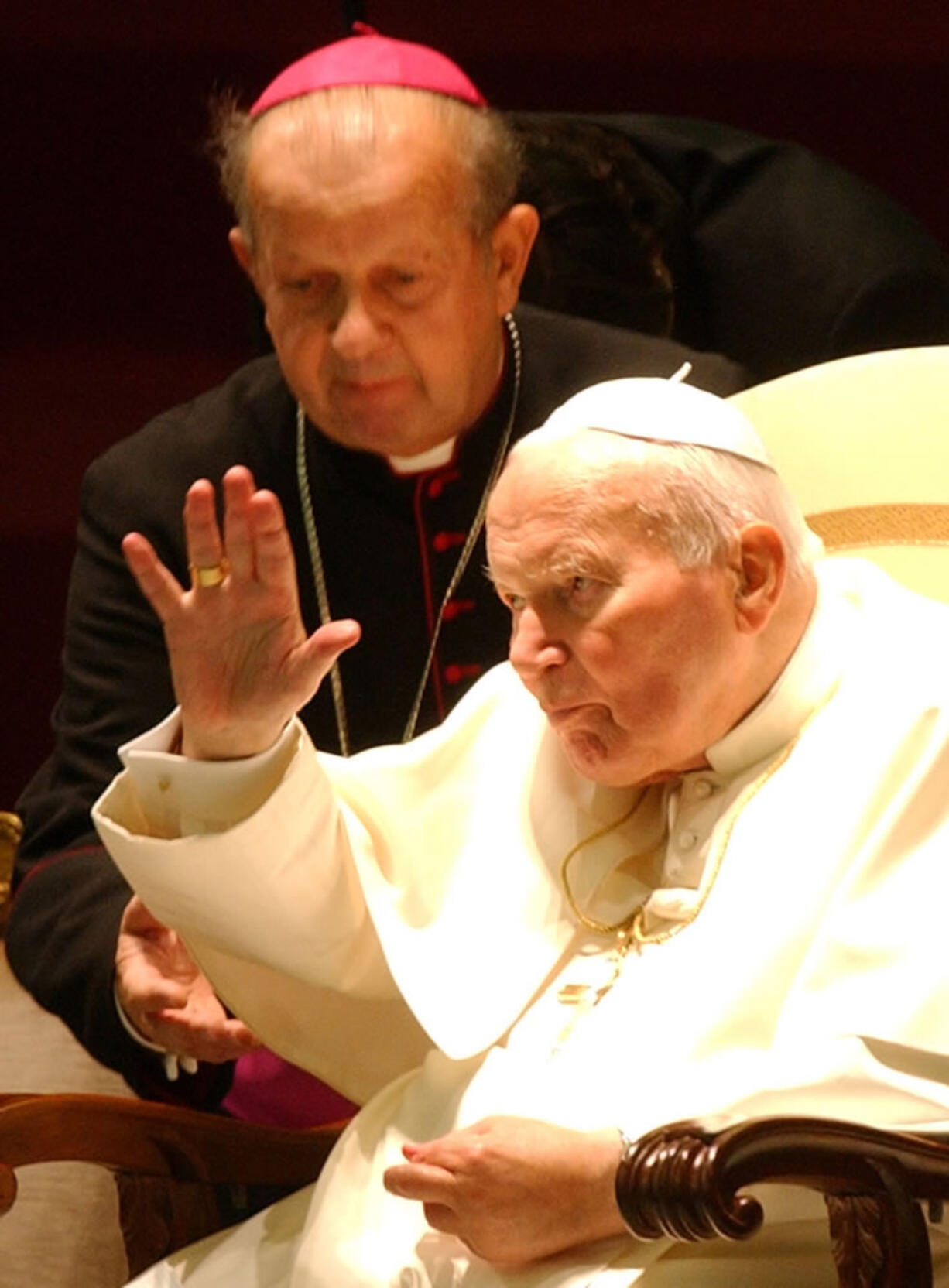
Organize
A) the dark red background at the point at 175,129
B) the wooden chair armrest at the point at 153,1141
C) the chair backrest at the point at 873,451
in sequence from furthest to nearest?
the dark red background at the point at 175,129, the chair backrest at the point at 873,451, the wooden chair armrest at the point at 153,1141

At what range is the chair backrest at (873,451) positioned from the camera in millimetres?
3041

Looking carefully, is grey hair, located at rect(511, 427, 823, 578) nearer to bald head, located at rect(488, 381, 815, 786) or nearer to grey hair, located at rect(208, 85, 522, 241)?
bald head, located at rect(488, 381, 815, 786)

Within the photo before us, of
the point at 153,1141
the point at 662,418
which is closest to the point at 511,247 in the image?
the point at 662,418

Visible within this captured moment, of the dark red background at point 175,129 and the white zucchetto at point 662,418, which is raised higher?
the white zucchetto at point 662,418

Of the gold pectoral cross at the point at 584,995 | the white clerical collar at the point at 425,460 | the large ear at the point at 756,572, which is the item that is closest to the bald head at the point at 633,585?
the large ear at the point at 756,572

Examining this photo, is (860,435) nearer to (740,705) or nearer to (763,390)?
(763,390)

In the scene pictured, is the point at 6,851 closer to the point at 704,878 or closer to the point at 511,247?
the point at 511,247

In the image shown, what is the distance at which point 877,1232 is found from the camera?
2219mm

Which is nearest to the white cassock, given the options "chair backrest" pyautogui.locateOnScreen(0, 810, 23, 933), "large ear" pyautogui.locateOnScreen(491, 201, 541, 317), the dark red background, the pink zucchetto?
"large ear" pyautogui.locateOnScreen(491, 201, 541, 317)

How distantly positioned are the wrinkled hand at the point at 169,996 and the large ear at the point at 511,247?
1.03 m

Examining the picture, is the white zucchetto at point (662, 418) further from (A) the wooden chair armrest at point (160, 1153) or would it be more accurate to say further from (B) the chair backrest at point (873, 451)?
(A) the wooden chair armrest at point (160, 1153)

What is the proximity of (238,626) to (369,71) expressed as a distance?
116 centimetres

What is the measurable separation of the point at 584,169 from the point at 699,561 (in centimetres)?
176

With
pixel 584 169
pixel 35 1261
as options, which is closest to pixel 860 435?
pixel 584 169
